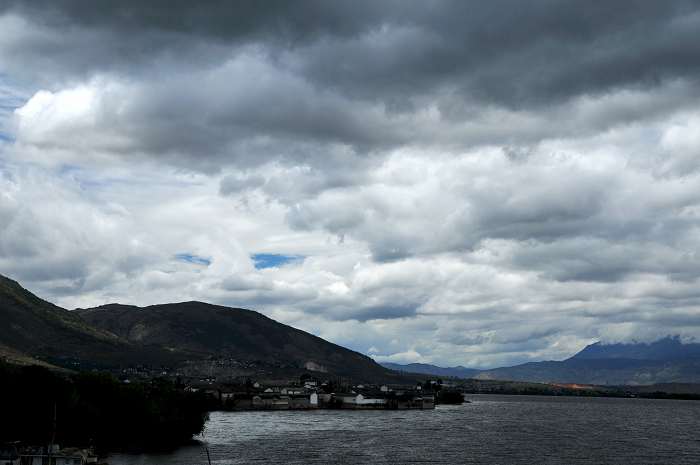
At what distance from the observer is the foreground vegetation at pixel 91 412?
116938 mm

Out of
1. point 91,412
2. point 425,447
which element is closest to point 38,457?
point 91,412

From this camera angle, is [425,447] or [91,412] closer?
[91,412]

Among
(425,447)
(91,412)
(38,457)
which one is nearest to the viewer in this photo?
(38,457)

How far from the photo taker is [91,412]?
5034 inches

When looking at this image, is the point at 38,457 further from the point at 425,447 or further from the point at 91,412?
the point at 425,447

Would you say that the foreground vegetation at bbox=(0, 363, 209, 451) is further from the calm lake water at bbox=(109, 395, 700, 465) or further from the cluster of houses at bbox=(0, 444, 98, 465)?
the cluster of houses at bbox=(0, 444, 98, 465)

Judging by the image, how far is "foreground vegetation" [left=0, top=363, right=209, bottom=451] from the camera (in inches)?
4604

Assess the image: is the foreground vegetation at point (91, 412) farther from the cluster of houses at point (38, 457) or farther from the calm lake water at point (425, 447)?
the cluster of houses at point (38, 457)

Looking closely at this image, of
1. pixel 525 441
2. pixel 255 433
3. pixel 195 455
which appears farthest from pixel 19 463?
Answer: pixel 525 441

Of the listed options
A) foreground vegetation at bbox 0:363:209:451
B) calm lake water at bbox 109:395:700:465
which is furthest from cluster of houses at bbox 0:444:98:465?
calm lake water at bbox 109:395:700:465

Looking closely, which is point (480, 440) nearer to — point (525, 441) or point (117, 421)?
point (525, 441)

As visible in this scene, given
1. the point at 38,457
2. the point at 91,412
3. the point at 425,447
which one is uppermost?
the point at 91,412

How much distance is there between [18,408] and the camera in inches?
4653

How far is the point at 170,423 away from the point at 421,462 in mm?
48819
